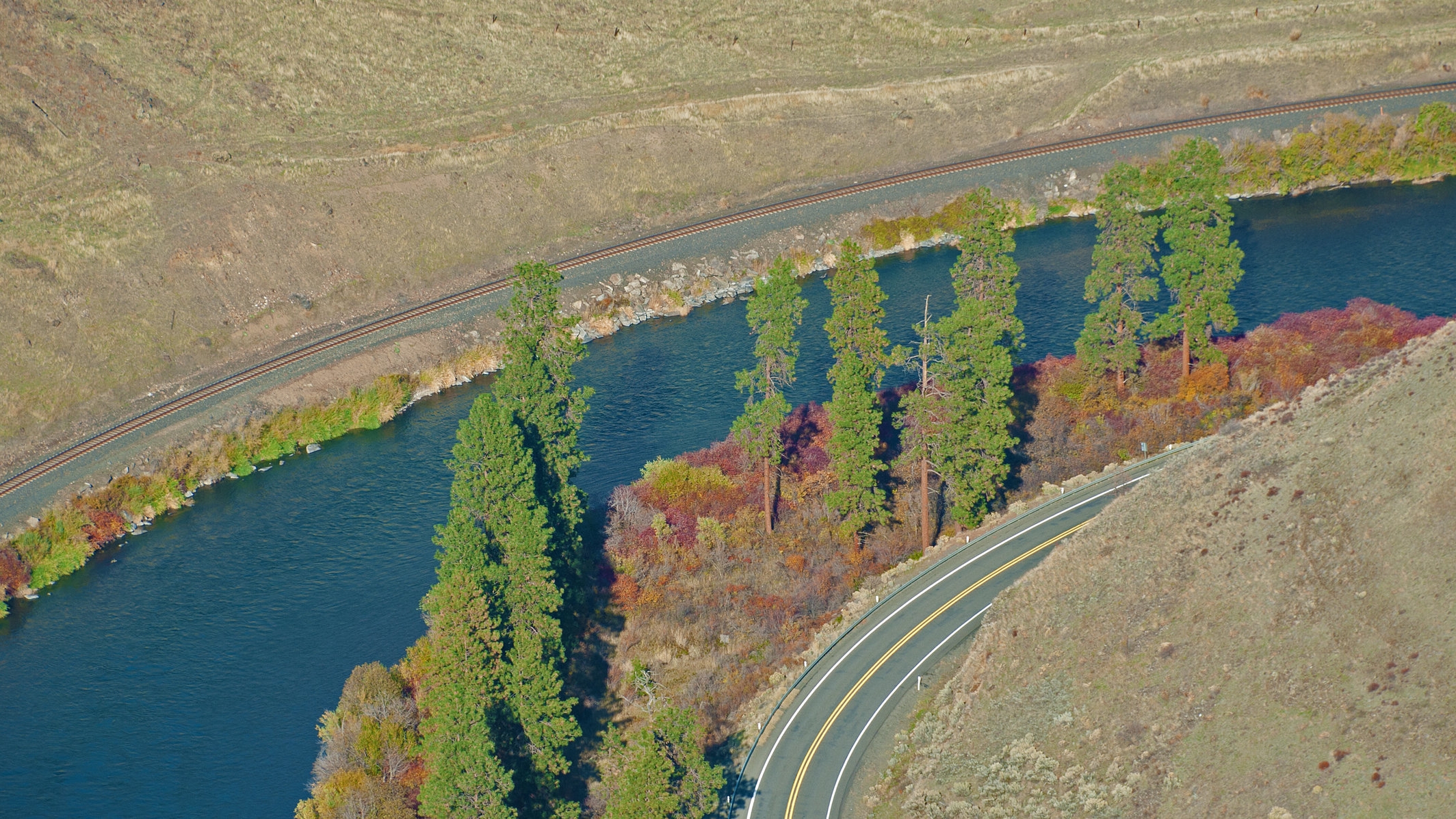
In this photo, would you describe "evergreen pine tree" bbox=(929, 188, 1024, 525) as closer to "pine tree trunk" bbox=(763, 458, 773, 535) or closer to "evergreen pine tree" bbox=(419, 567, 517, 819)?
"pine tree trunk" bbox=(763, 458, 773, 535)

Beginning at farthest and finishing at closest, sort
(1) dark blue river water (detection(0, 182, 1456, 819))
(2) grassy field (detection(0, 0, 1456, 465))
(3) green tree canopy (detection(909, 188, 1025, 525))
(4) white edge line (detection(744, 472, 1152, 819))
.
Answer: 1. (2) grassy field (detection(0, 0, 1456, 465))
2. (3) green tree canopy (detection(909, 188, 1025, 525))
3. (1) dark blue river water (detection(0, 182, 1456, 819))
4. (4) white edge line (detection(744, 472, 1152, 819))

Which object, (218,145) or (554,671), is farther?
(218,145)

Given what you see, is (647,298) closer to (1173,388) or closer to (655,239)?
(655,239)

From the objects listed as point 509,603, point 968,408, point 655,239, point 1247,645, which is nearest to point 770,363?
point 968,408

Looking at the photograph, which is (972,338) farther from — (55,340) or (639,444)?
(55,340)

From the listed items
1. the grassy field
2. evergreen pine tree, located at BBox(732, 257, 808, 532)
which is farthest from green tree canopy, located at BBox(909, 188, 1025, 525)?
the grassy field

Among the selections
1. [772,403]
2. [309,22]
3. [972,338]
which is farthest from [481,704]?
[309,22]

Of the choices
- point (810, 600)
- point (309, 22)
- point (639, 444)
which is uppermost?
point (309, 22)
